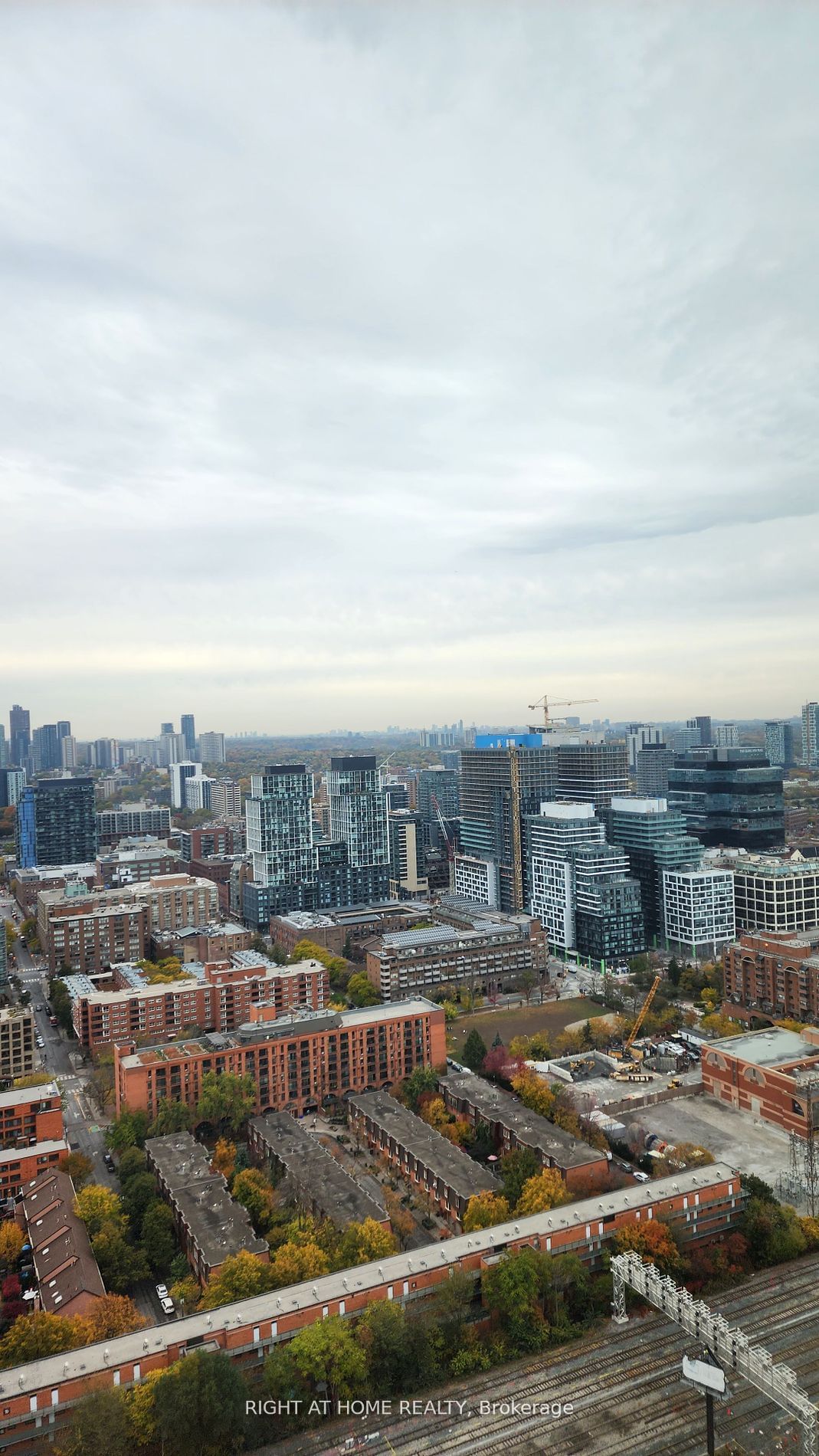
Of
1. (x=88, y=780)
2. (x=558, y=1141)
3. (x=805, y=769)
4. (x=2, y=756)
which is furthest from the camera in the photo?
(x=2, y=756)

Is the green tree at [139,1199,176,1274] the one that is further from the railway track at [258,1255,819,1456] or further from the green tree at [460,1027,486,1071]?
the green tree at [460,1027,486,1071]

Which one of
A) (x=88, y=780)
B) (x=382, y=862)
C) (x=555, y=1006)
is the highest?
(x=88, y=780)

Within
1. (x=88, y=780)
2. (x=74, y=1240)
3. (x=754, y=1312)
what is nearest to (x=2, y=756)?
(x=88, y=780)

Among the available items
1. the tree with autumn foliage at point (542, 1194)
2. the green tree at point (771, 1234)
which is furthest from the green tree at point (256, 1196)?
the green tree at point (771, 1234)

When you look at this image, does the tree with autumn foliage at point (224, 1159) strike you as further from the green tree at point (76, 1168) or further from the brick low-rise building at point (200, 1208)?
the green tree at point (76, 1168)

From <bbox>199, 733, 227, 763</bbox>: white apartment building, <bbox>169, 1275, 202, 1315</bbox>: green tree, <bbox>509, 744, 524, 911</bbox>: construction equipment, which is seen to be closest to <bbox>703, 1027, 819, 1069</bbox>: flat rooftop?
<bbox>169, 1275, 202, 1315</bbox>: green tree

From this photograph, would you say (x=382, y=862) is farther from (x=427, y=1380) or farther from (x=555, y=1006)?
(x=427, y=1380)
